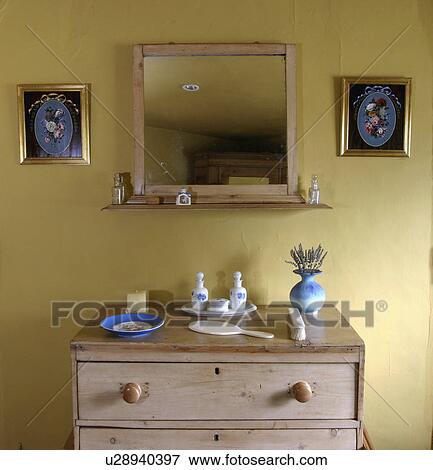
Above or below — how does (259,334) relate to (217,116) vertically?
below

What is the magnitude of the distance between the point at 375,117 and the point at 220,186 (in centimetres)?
73

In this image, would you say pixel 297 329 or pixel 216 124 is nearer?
pixel 297 329

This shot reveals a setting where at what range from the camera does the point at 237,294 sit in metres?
1.97

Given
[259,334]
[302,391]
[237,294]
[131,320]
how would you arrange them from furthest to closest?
[237,294], [131,320], [259,334], [302,391]

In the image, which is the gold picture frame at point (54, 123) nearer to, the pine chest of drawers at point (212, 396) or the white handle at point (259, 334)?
the pine chest of drawers at point (212, 396)

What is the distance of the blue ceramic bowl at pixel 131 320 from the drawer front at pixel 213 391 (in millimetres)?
112

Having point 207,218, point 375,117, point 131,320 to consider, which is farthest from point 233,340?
point 375,117

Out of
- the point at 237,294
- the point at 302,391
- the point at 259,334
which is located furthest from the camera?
the point at 237,294

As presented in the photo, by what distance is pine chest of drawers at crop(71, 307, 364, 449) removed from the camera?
1.63m

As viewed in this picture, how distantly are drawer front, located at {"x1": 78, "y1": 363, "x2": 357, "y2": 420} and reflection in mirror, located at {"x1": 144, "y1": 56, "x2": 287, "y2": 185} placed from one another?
31.5 inches

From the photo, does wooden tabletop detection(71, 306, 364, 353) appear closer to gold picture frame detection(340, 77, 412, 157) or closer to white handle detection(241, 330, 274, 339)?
white handle detection(241, 330, 274, 339)

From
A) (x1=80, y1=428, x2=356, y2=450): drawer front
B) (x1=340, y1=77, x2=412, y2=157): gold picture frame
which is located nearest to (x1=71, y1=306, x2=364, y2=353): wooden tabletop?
(x1=80, y1=428, x2=356, y2=450): drawer front

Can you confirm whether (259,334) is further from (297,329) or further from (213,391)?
(213,391)
